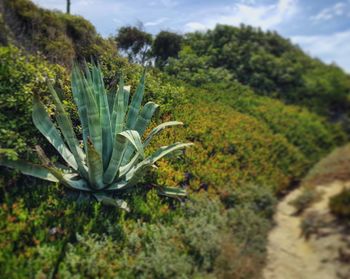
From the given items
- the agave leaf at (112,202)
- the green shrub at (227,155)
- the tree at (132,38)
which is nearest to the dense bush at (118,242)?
the agave leaf at (112,202)

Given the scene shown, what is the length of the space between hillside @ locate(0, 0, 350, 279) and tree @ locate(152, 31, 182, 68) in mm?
7269

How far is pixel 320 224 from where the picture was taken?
548 cm

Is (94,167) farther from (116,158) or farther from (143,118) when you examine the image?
(143,118)

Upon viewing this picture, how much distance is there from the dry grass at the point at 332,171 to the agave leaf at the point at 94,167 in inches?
194

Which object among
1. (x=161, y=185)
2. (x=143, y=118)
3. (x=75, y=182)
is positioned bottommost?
(x=161, y=185)

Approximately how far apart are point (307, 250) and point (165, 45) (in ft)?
51.0

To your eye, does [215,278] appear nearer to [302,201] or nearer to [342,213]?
[342,213]

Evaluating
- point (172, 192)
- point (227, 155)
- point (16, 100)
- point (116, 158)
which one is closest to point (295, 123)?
point (227, 155)

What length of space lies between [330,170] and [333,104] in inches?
125

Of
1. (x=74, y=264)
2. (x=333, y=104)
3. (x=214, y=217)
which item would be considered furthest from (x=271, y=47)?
(x=74, y=264)

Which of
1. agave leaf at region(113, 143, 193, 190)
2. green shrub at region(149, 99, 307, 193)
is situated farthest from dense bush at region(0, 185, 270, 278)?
green shrub at region(149, 99, 307, 193)

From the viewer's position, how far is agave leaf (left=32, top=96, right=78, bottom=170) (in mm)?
4082

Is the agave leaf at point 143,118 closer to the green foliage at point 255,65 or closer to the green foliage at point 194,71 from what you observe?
the green foliage at point 255,65

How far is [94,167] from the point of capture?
3896 mm
